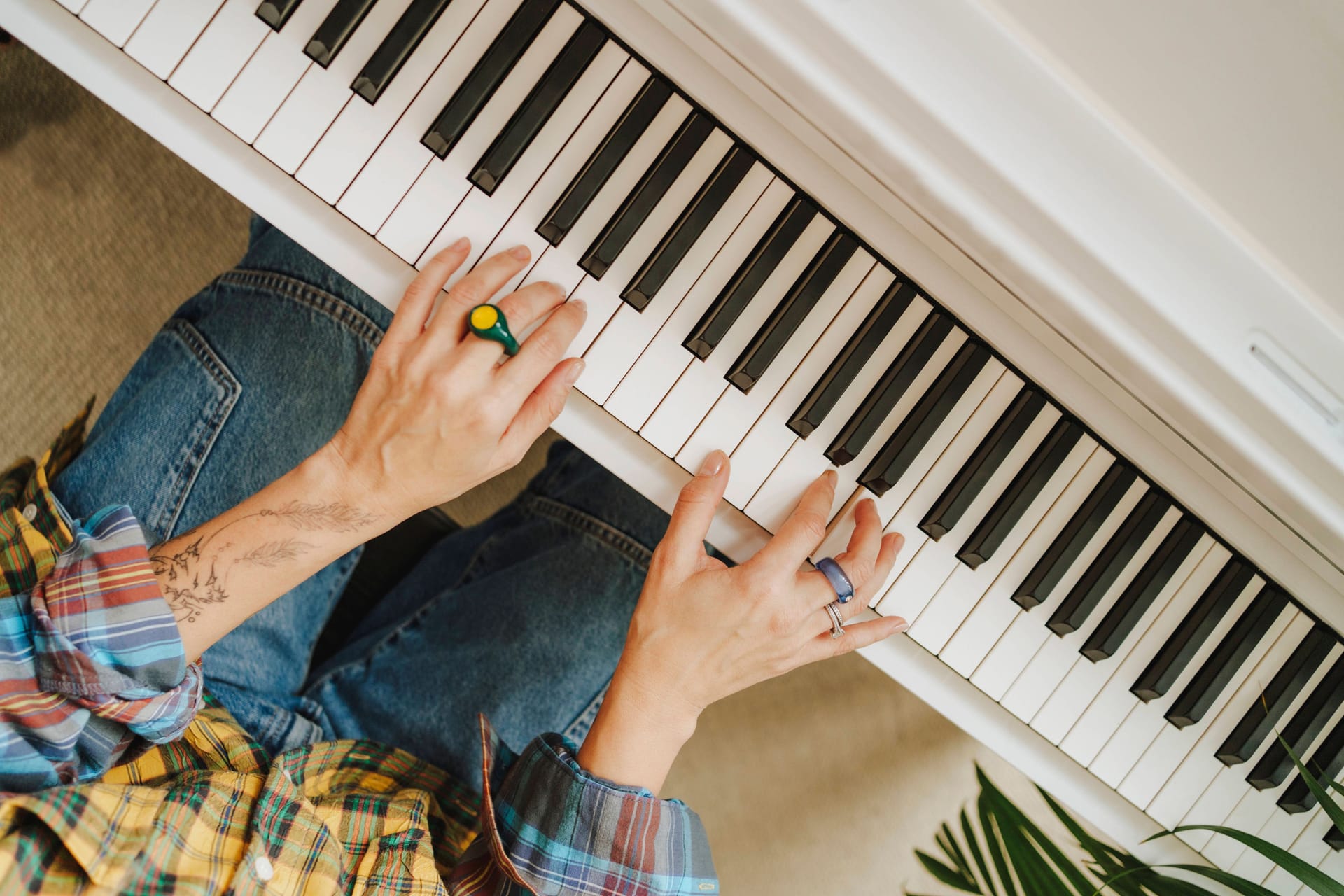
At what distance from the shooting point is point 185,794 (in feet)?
2.38

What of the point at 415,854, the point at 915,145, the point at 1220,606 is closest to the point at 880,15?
the point at 915,145

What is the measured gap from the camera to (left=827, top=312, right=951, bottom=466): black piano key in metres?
0.75

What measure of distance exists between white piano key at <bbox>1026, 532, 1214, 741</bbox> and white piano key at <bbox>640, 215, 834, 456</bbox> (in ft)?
1.57

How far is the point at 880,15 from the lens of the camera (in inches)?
22.3

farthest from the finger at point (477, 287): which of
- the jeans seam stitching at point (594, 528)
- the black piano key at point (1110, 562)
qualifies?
the black piano key at point (1110, 562)

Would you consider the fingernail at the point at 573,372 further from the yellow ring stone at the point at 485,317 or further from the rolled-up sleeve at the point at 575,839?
the rolled-up sleeve at the point at 575,839

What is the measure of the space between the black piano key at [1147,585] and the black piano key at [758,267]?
1.59ft

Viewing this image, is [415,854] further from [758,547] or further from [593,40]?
[593,40]

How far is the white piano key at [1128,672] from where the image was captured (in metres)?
0.81

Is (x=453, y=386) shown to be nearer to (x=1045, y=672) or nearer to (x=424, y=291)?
(x=424, y=291)

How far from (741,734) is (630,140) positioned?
107cm

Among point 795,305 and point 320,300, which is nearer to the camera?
point 795,305

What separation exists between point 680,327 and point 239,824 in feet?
2.02

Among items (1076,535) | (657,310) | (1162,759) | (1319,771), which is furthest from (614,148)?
(1319,771)
